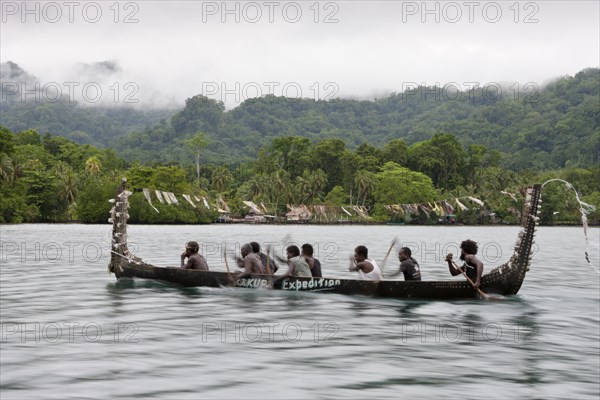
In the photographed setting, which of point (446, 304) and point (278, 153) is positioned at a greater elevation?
point (278, 153)

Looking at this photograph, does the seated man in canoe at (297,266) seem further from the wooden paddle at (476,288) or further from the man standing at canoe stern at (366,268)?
the wooden paddle at (476,288)

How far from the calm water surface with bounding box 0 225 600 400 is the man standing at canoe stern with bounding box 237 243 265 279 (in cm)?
82

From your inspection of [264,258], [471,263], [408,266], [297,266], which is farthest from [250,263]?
[471,263]

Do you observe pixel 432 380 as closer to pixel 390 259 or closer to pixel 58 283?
pixel 58 283

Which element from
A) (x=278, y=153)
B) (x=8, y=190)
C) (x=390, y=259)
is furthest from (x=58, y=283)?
(x=278, y=153)

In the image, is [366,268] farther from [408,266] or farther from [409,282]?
[409,282]

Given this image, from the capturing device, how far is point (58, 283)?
88.2 ft

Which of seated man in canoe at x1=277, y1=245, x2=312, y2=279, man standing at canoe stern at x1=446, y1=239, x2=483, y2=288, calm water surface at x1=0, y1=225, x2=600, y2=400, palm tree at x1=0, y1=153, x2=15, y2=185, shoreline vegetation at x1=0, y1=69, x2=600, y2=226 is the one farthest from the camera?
shoreline vegetation at x1=0, y1=69, x2=600, y2=226

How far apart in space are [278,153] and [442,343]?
517 ft

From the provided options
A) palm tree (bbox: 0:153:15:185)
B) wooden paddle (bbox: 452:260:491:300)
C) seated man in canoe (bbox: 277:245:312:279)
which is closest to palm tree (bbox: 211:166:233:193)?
palm tree (bbox: 0:153:15:185)

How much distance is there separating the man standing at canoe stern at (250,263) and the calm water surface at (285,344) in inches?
32.1

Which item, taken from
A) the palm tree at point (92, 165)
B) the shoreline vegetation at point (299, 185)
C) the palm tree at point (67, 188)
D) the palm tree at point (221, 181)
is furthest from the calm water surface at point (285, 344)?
the palm tree at point (221, 181)

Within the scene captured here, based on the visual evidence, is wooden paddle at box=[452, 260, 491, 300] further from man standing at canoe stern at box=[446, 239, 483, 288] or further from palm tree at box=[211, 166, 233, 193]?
palm tree at box=[211, 166, 233, 193]

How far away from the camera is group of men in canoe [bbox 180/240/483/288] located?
20.9 metres
